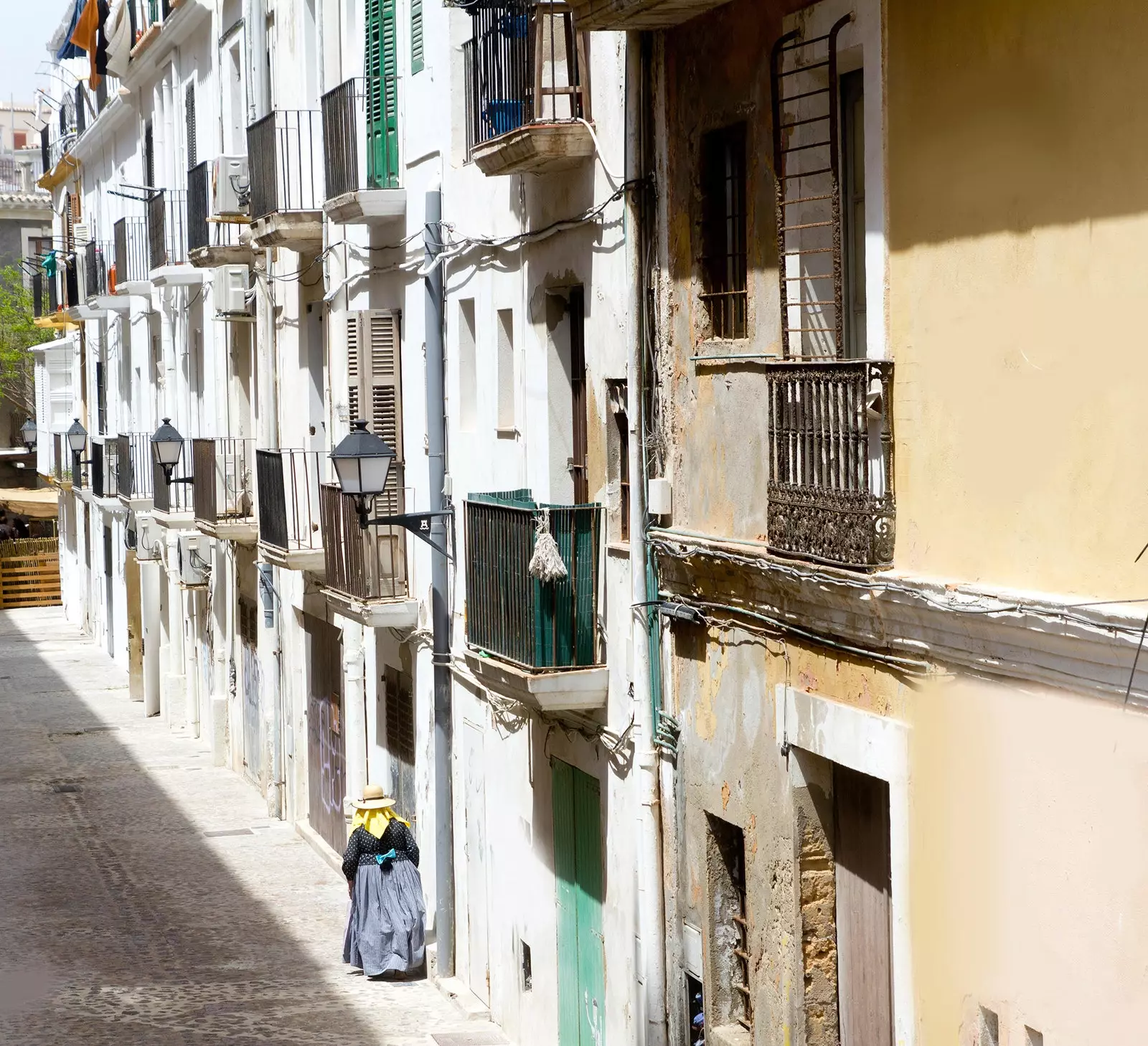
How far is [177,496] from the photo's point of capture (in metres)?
27.6

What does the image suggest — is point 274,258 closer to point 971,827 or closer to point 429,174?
point 429,174

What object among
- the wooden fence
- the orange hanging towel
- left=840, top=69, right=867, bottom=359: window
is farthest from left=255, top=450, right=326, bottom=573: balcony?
the wooden fence

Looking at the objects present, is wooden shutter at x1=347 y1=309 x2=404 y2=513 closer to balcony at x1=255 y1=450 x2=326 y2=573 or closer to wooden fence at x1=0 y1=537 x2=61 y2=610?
balcony at x1=255 y1=450 x2=326 y2=573

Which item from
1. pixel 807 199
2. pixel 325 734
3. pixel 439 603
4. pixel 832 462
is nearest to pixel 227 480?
pixel 325 734

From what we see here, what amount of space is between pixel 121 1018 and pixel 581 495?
19.8 feet

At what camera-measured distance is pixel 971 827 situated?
761 cm

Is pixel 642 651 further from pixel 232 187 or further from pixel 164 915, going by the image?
pixel 232 187

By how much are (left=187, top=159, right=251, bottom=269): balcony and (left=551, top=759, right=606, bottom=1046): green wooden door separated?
11.6 metres

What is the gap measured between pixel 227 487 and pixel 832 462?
15.8m

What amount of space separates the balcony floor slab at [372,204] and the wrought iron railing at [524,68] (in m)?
3.17

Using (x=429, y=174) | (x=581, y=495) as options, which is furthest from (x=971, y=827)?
(x=429, y=174)

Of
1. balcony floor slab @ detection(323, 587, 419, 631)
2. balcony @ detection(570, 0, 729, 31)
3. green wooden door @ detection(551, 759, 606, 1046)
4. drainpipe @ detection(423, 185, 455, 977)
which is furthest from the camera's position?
balcony floor slab @ detection(323, 587, 419, 631)

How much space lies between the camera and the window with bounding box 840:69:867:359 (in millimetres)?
8805

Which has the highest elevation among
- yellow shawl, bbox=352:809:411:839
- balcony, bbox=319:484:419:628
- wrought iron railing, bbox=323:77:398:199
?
wrought iron railing, bbox=323:77:398:199
